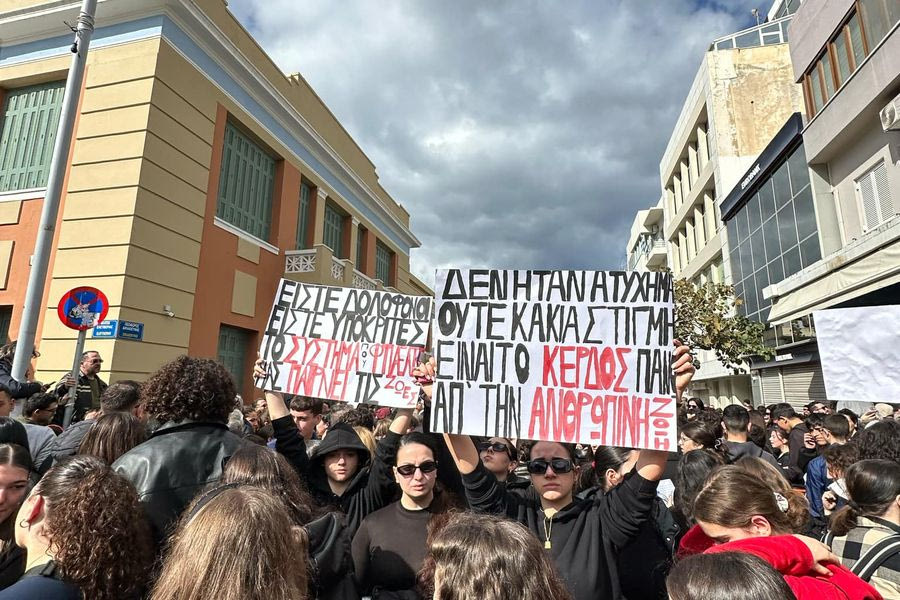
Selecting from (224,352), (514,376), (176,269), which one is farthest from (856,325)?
(224,352)

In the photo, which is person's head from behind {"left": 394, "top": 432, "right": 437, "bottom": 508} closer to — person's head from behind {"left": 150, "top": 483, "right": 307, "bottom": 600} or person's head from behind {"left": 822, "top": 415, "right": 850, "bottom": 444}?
person's head from behind {"left": 150, "top": 483, "right": 307, "bottom": 600}

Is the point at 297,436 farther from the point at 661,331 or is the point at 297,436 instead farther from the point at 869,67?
the point at 869,67

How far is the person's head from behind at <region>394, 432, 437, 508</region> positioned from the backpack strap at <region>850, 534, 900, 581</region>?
2.01 metres

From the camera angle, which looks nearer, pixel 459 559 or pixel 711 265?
pixel 459 559

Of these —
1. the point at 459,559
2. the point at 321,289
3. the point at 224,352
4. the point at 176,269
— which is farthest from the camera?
the point at 224,352

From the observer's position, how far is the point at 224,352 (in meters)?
12.7

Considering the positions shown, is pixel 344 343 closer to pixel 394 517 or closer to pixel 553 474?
pixel 394 517

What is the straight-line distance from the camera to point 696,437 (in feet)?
14.9

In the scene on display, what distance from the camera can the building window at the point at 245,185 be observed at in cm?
1293

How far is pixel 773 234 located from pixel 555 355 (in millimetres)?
19655

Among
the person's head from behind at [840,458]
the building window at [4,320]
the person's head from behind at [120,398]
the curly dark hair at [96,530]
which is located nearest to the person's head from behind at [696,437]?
the person's head from behind at [840,458]

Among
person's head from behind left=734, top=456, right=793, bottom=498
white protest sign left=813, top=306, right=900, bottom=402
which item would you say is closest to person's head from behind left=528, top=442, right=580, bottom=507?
person's head from behind left=734, top=456, right=793, bottom=498

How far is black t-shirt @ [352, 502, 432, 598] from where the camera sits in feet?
8.84

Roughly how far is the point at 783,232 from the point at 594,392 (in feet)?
61.6
